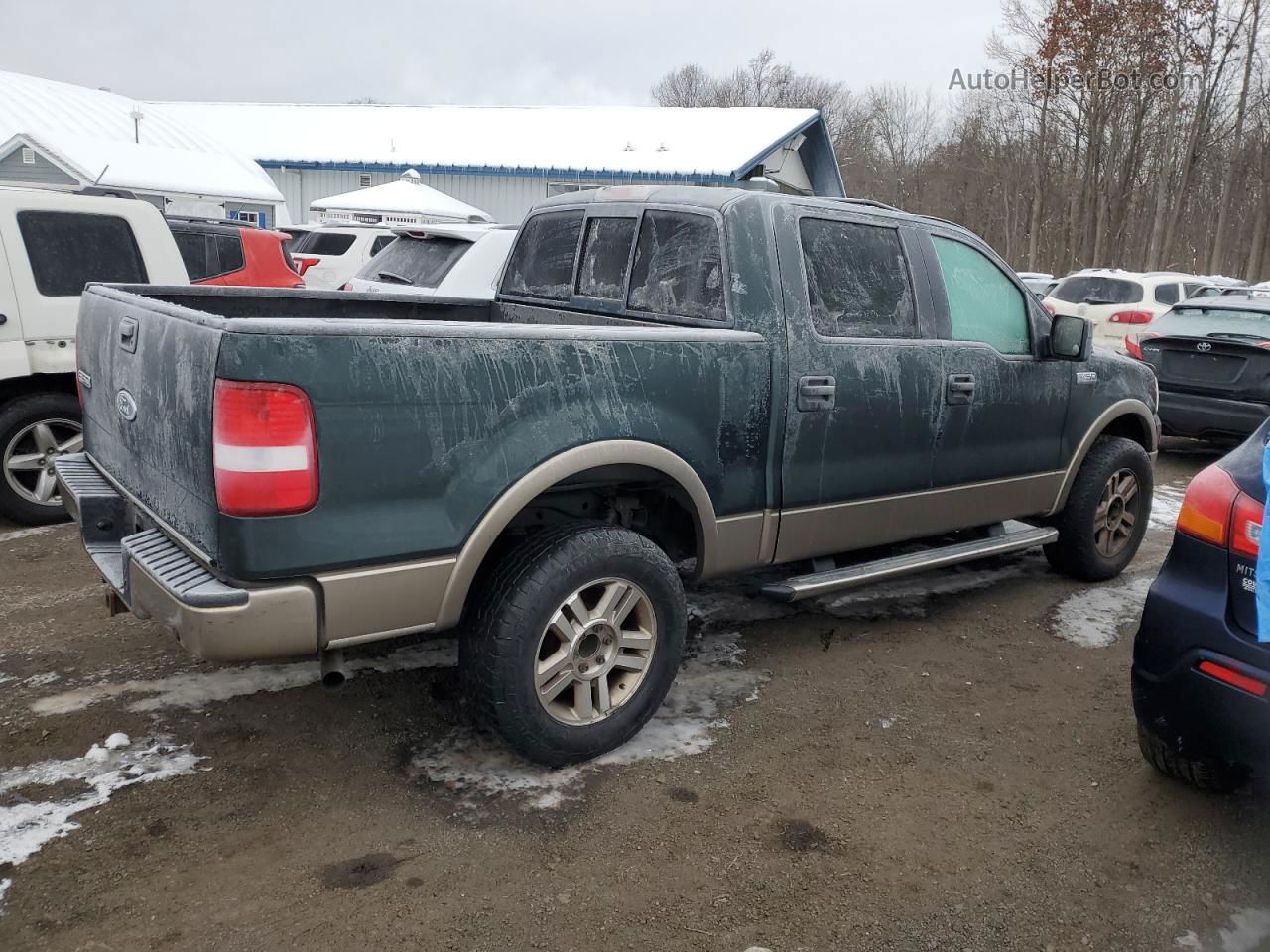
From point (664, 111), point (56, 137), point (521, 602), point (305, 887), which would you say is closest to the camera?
point (305, 887)

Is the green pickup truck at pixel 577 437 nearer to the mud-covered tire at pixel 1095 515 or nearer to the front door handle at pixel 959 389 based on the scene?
the front door handle at pixel 959 389

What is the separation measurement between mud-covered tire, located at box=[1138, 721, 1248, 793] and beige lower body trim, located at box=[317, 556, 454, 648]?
2.33 metres

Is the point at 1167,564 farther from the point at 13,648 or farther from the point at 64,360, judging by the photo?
the point at 64,360

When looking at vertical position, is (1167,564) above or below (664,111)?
below

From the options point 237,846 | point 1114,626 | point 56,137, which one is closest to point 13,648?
point 237,846

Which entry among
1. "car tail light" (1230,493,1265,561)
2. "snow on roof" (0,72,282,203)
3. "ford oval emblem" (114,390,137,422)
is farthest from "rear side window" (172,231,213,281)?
"snow on roof" (0,72,282,203)

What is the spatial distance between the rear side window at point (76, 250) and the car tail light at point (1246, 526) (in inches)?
238

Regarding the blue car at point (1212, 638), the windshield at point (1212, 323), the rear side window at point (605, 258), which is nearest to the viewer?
the blue car at point (1212, 638)

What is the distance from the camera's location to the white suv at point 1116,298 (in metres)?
14.4

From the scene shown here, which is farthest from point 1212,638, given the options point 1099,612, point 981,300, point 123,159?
point 123,159

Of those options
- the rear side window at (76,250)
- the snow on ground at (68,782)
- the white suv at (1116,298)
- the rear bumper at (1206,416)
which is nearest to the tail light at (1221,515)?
the snow on ground at (68,782)

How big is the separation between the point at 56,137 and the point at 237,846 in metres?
27.4

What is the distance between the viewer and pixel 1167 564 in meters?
3.24

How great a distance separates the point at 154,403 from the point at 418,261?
5.82 m
